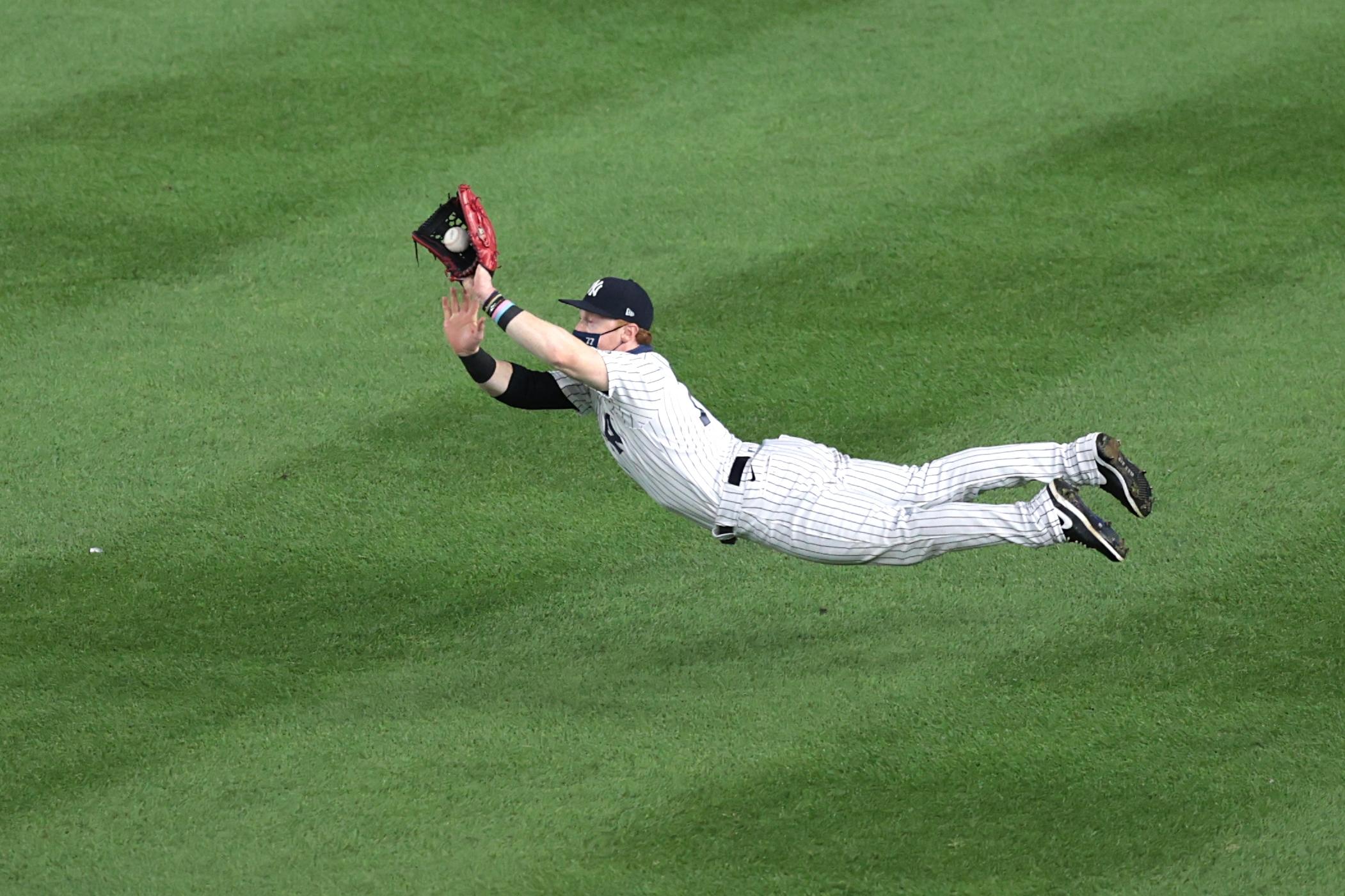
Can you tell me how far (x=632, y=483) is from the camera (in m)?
7.90

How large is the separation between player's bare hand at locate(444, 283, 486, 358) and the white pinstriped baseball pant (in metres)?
1.15

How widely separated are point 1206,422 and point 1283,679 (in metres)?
2.00

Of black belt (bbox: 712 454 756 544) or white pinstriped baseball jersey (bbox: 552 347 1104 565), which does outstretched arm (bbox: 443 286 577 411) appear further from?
black belt (bbox: 712 454 756 544)

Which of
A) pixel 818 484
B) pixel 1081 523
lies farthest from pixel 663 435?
pixel 1081 523

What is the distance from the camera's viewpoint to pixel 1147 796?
5.82 metres

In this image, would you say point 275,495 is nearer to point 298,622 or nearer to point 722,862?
point 298,622

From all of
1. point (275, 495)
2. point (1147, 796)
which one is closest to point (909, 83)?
point (275, 495)

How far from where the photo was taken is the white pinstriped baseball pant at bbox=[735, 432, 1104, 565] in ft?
20.0

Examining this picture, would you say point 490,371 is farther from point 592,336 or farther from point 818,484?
point 818,484

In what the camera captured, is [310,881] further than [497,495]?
No

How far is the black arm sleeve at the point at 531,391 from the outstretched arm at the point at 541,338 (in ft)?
1.45

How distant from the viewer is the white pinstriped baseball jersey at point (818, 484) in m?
6.10

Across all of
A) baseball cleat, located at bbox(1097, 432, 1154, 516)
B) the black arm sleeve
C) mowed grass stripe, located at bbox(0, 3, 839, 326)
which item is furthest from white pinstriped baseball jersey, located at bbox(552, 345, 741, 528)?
→ mowed grass stripe, located at bbox(0, 3, 839, 326)

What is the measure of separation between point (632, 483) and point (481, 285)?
6.79ft
